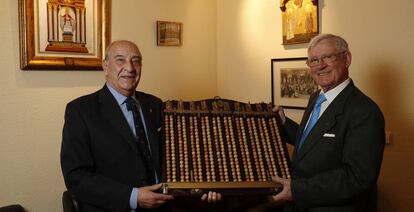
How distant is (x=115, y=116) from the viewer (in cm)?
186

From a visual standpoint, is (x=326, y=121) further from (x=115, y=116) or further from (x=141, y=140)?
(x=115, y=116)

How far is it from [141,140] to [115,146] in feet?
0.43

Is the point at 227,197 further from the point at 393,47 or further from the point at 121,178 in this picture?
the point at 393,47

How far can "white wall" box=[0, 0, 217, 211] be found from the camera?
2.47 meters

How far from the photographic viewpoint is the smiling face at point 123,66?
1883 mm

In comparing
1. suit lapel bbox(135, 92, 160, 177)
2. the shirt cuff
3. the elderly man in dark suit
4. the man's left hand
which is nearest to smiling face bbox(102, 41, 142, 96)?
the elderly man in dark suit

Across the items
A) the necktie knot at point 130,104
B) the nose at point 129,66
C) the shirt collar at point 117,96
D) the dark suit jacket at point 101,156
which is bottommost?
the dark suit jacket at point 101,156

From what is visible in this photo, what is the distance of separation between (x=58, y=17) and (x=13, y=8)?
28 cm

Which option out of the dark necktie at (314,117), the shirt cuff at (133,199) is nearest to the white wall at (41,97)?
the shirt cuff at (133,199)

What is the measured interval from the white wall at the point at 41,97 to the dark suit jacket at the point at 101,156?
871mm

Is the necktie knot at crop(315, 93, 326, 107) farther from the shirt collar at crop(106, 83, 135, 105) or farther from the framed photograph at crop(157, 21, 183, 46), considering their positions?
the framed photograph at crop(157, 21, 183, 46)

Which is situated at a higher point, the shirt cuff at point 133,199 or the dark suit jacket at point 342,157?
the dark suit jacket at point 342,157

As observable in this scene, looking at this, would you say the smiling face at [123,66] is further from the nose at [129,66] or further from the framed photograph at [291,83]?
the framed photograph at [291,83]

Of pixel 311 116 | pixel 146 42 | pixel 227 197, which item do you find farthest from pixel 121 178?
pixel 146 42
